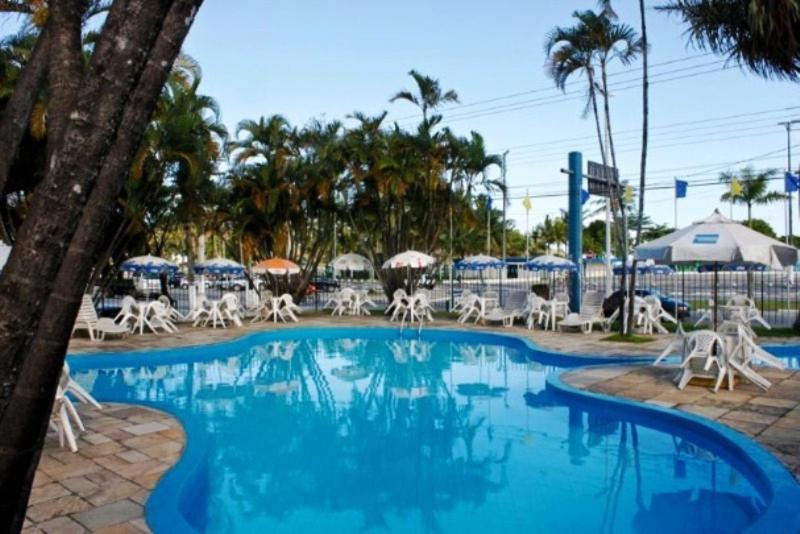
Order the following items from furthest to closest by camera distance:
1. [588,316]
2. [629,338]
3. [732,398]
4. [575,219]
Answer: [575,219]
[588,316]
[629,338]
[732,398]

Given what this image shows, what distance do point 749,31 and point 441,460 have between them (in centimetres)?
747

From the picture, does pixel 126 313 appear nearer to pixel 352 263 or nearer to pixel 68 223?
pixel 352 263

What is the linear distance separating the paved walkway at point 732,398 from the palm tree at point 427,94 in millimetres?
11407

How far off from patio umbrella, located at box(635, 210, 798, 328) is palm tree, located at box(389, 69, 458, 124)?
1110 centimetres

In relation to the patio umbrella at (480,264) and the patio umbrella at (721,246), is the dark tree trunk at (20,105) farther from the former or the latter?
the patio umbrella at (480,264)

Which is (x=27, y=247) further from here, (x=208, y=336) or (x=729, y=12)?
(x=208, y=336)

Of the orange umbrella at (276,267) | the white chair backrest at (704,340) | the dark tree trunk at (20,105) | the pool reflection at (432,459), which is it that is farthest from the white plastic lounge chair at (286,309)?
the dark tree trunk at (20,105)

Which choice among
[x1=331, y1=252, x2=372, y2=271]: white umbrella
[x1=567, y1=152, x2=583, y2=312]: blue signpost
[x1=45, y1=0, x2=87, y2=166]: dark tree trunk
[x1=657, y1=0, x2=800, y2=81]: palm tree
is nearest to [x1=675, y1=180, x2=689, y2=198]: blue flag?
[x1=567, y1=152, x2=583, y2=312]: blue signpost

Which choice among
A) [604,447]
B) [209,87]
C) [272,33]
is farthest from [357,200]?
[604,447]

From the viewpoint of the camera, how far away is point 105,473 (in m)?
4.87

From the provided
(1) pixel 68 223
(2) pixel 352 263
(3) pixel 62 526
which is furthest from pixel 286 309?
(1) pixel 68 223

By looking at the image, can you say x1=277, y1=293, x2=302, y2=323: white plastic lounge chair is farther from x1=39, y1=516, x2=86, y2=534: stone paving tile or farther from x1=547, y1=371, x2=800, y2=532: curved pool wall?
x1=39, y1=516, x2=86, y2=534: stone paving tile

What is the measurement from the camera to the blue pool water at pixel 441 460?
15.7ft

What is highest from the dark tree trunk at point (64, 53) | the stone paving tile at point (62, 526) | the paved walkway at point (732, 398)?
the dark tree trunk at point (64, 53)
